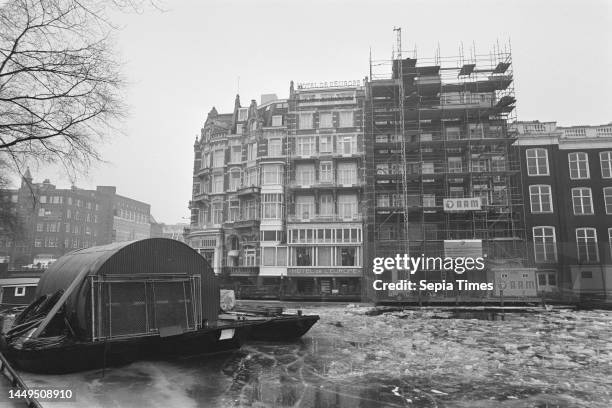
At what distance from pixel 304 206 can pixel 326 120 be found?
9.94 metres

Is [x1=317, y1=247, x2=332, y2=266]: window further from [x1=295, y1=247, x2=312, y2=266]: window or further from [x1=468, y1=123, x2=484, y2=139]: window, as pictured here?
[x1=468, y1=123, x2=484, y2=139]: window

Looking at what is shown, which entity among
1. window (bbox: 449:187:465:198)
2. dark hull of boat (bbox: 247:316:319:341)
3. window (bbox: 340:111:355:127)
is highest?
window (bbox: 340:111:355:127)

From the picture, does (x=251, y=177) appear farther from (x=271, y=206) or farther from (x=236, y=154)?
(x=271, y=206)

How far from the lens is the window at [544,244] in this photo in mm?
41688

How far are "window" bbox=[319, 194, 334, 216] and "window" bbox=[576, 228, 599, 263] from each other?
2426cm

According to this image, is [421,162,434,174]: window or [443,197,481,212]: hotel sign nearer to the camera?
[443,197,481,212]: hotel sign

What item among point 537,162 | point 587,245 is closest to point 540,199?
point 537,162

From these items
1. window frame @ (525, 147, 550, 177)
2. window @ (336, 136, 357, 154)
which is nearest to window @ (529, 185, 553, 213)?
window frame @ (525, 147, 550, 177)

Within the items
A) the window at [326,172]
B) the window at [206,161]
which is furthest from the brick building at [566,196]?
the window at [206,161]

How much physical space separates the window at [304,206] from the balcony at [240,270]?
24.2 ft

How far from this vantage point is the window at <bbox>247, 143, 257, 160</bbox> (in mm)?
50406

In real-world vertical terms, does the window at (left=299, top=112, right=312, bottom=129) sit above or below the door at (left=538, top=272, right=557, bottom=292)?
above

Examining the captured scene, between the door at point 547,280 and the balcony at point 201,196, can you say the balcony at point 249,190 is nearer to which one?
the balcony at point 201,196

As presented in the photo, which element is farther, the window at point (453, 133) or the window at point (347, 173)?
the window at point (347, 173)
